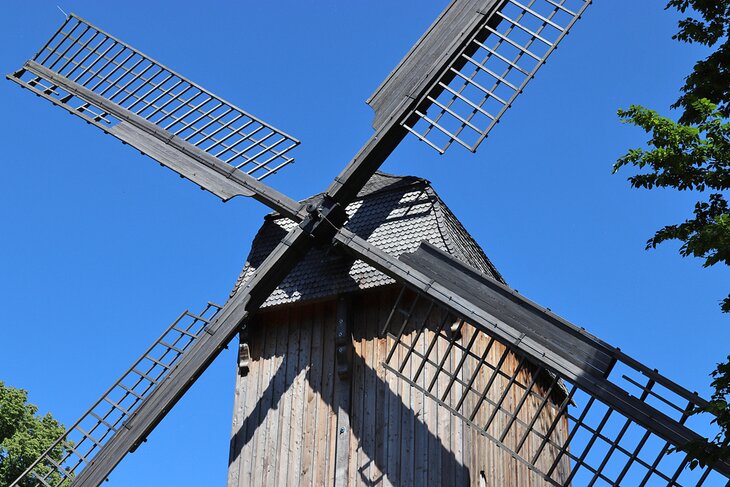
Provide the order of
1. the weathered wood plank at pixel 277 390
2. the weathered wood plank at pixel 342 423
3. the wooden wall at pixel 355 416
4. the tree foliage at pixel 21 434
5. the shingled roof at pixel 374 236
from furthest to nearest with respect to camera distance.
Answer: the tree foliage at pixel 21 434
the shingled roof at pixel 374 236
the weathered wood plank at pixel 277 390
the weathered wood plank at pixel 342 423
the wooden wall at pixel 355 416

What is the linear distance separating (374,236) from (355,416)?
7.19 ft

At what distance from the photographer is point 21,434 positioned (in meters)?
21.4

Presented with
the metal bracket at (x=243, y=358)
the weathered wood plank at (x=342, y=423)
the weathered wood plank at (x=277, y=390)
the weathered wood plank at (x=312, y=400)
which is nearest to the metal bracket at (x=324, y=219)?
the weathered wood plank at (x=342, y=423)

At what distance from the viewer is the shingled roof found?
13578mm

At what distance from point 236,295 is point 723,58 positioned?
588 cm

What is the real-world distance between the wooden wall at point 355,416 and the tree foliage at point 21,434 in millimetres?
8727

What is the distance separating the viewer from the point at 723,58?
33.3 ft

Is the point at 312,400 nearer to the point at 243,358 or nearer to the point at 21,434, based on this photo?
the point at 243,358

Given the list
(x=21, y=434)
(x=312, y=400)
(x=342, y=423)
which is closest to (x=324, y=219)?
(x=312, y=400)

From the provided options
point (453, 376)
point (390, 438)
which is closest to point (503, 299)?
point (453, 376)

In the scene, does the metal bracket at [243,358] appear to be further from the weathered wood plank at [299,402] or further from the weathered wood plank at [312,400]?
the weathered wood plank at [312,400]

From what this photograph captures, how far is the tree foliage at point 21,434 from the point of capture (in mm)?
20938

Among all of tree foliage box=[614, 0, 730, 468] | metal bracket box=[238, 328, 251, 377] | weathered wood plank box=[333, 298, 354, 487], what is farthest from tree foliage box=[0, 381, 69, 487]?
tree foliage box=[614, 0, 730, 468]

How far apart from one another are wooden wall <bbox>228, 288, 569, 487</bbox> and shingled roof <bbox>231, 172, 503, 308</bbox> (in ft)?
0.78
